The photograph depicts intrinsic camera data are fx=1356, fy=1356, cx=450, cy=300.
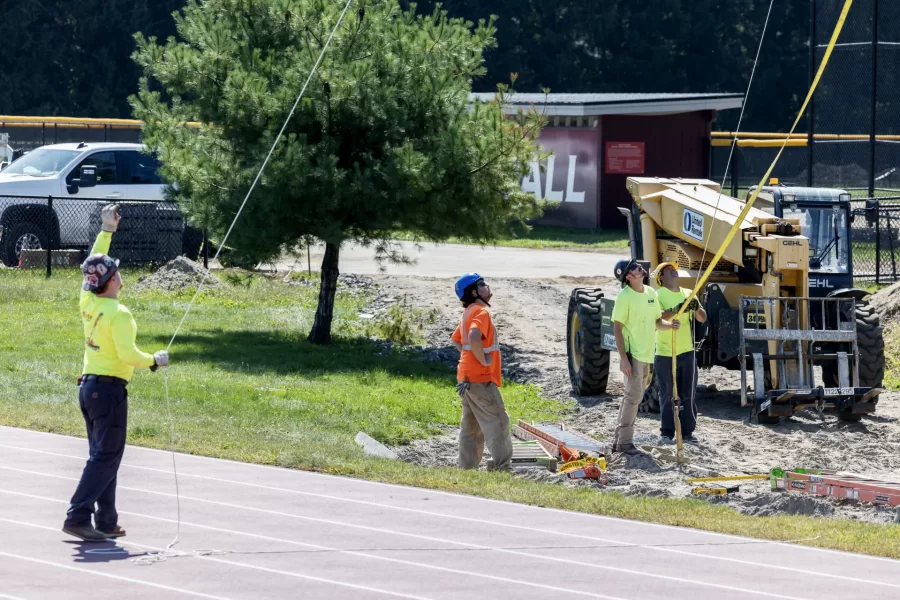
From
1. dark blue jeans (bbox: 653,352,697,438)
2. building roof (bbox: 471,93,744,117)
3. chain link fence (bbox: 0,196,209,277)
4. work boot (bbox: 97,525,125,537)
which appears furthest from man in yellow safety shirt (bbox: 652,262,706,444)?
building roof (bbox: 471,93,744,117)

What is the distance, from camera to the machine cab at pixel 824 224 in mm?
15758

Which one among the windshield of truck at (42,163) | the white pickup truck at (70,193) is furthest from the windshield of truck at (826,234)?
the windshield of truck at (42,163)

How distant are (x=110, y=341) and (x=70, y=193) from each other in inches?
744

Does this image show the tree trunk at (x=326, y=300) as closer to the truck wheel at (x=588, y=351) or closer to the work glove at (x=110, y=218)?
the truck wheel at (x=588, y=351)

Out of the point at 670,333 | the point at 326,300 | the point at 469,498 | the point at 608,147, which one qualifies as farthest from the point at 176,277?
the point at 608,147

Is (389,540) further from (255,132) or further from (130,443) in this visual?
(255,132)

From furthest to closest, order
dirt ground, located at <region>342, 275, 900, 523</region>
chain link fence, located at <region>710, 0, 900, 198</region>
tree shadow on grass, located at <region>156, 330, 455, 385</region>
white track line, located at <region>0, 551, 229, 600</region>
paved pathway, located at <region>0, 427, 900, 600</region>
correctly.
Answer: chain link fence, located at <region>710, 0, 900, 198</region>, tree shadow on grass, located at <region>156, 330, 455, 385</region>, dirt ground, located at <region>342, 275, 900, 523</region>, paved pathway, located at <region>0, 427, 900, 600</region>, white track line, located at <region>0, 551, 229, 600</region>

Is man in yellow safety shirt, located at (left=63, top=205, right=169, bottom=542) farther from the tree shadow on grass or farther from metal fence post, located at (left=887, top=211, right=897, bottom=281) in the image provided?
metal fence post, located at (left=887, top=211, right=897, bottom=281)

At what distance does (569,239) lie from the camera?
36719mm

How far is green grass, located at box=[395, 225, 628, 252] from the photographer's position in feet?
115

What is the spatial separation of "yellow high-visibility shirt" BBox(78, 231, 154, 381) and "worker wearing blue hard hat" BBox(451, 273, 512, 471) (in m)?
3.40

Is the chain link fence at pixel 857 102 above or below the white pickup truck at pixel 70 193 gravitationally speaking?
above

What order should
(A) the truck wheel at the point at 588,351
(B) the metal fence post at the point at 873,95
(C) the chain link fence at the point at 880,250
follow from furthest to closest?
(B) the metal fence post at the point at 873,95 < (C) the chain link fence at the point at 880,250 < (A) the truck wheel at the point at 588,351

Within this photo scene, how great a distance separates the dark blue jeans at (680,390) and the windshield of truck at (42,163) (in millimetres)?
16552
